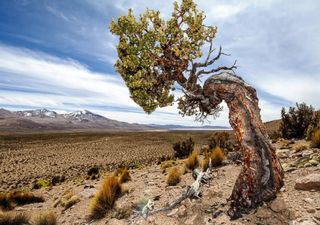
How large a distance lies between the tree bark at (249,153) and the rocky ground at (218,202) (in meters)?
0.32

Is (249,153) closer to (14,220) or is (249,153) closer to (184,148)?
(14,220)

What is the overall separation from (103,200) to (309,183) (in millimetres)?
7264

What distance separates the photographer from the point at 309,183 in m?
8.27

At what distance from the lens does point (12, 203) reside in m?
16.3

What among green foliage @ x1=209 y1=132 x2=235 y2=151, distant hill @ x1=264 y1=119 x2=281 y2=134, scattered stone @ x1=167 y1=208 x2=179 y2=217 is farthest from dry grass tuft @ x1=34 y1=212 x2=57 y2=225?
distant hill @ x1=264 y1=119 x2=281 y2=134

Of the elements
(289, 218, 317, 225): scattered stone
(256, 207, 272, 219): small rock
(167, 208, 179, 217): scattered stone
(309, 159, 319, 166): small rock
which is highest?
(309, 159, 319, 166): small rock

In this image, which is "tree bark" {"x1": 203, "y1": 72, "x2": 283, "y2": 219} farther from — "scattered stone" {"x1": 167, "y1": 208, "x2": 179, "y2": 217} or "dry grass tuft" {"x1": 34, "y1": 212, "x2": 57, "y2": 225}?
"dry grass tuft" {"x1": 34, "y1": 212, "x2": 57, "y2": 225}

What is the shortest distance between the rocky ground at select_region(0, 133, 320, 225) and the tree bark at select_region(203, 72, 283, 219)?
321 mm

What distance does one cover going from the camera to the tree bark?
26.6ft

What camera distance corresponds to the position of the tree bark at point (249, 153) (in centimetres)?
810

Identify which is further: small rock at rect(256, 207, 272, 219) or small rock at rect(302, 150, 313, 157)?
small rock at rect(302, 150, 313, 157)

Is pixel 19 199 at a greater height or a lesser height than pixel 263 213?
lesser

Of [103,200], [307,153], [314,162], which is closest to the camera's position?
[314,162]

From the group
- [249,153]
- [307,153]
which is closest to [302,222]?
[249,153]
